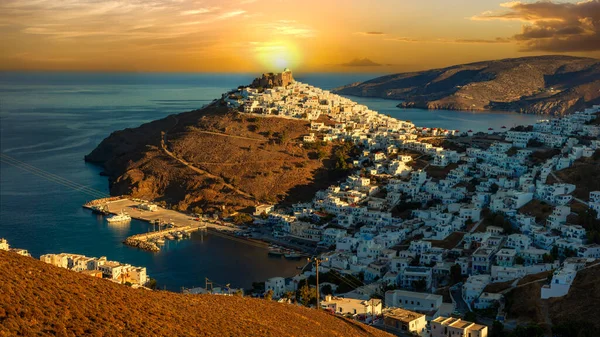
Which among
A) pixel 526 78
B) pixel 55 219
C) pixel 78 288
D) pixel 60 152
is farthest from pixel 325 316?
pixel 526 78

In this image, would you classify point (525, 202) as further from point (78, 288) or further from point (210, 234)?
point (78, 288)

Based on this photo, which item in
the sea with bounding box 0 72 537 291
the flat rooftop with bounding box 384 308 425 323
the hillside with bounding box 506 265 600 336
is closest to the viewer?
the hillside with bounding box 506 265 600 336

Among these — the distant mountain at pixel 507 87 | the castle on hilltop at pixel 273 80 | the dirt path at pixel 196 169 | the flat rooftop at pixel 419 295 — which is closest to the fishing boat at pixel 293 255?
the flat rooftop at pixel 419 295

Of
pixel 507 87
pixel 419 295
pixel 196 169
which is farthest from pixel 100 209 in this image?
pixel 507 87

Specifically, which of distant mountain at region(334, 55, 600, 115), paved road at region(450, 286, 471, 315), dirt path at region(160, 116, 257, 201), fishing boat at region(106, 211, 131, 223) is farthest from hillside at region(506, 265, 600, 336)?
distant mountain at region(334, 55, 600, 115)

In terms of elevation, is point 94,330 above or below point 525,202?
above

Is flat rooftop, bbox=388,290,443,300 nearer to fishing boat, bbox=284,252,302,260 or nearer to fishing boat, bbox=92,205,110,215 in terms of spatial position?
fishing boat, bbox=284,252,302,260
